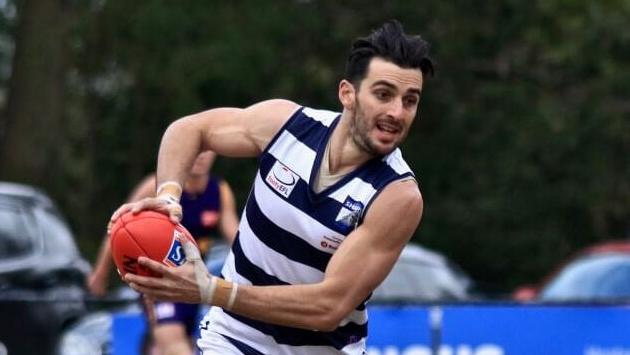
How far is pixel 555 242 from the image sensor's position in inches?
1273

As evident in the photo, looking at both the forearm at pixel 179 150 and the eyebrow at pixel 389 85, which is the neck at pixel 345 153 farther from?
the forearm at pixel 179 150

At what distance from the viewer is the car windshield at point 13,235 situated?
42.1 feet

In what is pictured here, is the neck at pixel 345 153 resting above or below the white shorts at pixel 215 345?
above

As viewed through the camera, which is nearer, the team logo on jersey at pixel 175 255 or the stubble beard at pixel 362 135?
the team logo on jersey at pixel 175 255

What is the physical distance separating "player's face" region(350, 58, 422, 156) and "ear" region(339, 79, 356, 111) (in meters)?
0.08

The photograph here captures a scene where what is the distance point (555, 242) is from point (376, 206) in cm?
2711

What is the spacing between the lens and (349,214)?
5.72 metres

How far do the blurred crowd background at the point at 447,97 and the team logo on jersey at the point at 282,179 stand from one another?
74.3 ft

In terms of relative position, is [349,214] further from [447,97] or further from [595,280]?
[447,97]

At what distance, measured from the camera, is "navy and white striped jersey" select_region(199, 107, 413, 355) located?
5.75 m

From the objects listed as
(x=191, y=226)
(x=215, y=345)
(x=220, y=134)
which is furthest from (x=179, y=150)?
(x=191, y=226)

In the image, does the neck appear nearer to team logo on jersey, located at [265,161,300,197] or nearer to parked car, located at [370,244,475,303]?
team logo on jersey, located at [265,161,300,197]

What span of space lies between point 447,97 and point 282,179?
26.5m

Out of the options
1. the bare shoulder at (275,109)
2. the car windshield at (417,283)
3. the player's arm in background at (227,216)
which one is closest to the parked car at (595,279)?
the car windshield at (417,283)
